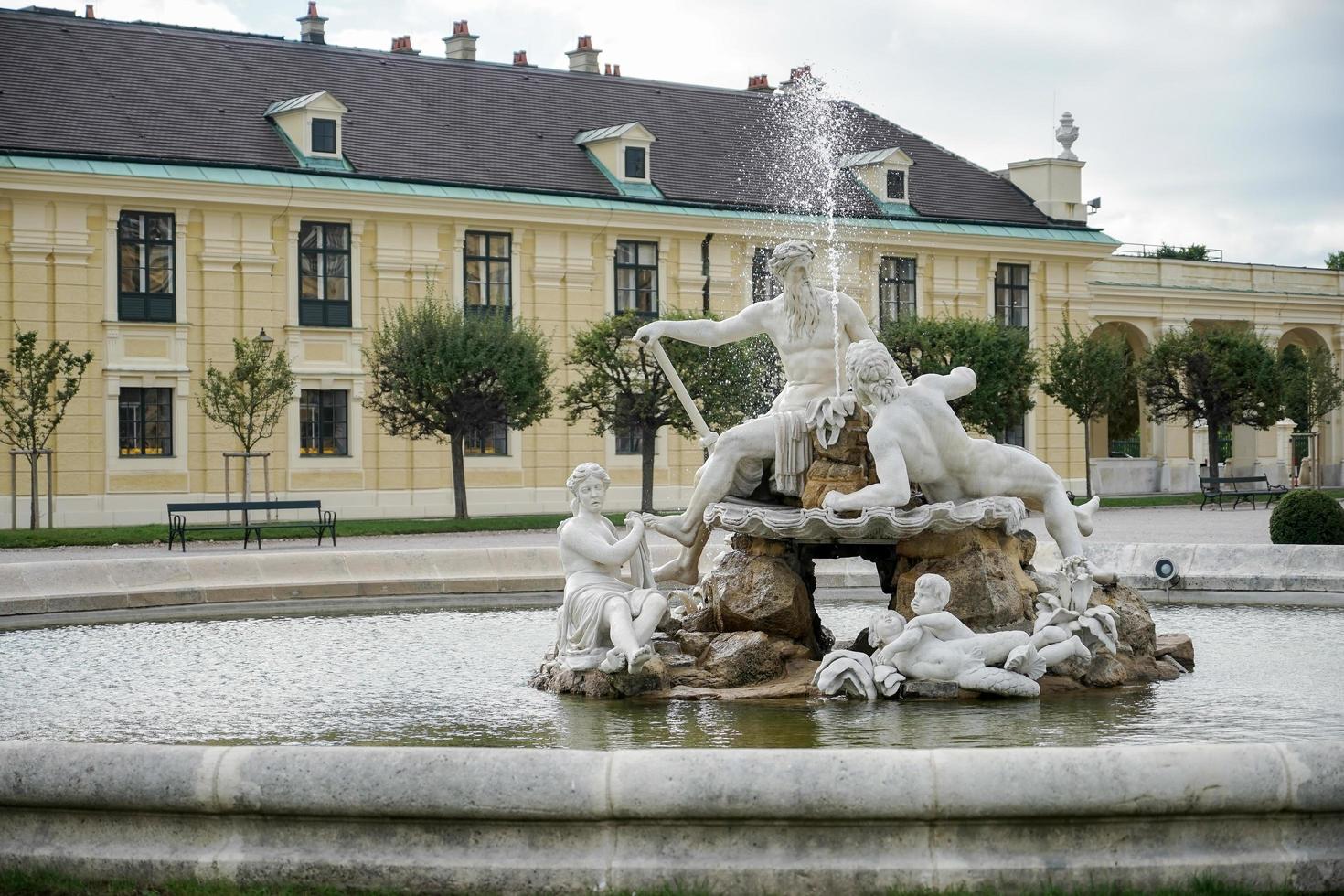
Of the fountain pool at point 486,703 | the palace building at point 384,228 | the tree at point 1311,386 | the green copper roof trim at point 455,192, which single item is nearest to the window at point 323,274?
the palace building at point 384,228

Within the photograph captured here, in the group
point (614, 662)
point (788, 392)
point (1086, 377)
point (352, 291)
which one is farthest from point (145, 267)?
point (614, 662)

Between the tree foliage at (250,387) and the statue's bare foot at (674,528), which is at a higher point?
the tree foliage at (250,387)

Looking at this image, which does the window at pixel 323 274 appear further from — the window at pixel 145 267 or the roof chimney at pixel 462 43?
the roof chimney at pixel 462 43

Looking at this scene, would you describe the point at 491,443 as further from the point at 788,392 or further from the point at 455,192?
the point at 788,392

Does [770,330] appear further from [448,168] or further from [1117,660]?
[448,168]

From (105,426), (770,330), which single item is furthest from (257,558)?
(105,426)

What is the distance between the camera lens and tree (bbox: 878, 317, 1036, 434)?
149 feet

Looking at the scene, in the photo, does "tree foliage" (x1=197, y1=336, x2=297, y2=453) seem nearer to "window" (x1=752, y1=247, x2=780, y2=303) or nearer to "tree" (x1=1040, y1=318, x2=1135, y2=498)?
"window" (x1=752, y1=247, x2=780, y2=303)

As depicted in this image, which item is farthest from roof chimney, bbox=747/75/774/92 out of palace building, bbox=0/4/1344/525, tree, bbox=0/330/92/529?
tree, bbox=0/330/92/529

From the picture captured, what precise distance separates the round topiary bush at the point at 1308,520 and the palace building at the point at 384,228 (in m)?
19.9

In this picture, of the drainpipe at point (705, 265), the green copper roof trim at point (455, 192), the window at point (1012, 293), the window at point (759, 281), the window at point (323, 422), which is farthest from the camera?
the window at point (1012, 293)

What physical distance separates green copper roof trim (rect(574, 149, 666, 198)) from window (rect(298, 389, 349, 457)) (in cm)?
945

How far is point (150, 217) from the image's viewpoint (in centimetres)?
4134

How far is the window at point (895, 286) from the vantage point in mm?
51688
